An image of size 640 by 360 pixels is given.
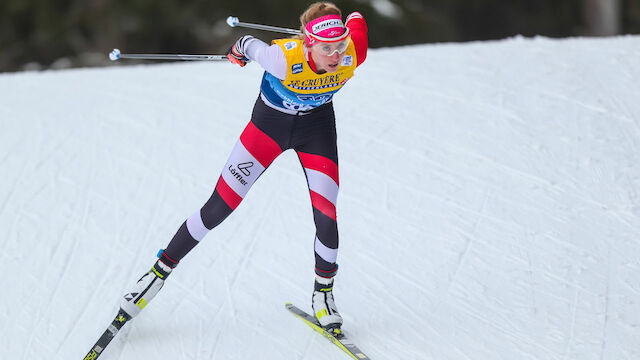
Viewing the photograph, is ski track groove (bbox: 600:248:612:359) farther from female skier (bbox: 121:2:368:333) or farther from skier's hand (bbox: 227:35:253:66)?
skier's hand (bbox: 227:35:253:66)

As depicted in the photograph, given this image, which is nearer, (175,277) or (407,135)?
(175,277)

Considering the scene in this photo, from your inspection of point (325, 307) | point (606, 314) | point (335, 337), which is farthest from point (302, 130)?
point (606, 314)

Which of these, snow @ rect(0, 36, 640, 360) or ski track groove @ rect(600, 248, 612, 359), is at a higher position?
snow @ rect(0, 36, 640, 360)

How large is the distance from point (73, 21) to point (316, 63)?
36.5 feet

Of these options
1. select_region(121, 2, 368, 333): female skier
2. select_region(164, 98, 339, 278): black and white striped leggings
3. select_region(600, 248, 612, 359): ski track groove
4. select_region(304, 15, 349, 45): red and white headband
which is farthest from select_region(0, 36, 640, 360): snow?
select_region(304, 15, 349, 45): red and white headband

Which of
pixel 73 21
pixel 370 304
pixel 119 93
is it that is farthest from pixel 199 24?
pixel 370 304

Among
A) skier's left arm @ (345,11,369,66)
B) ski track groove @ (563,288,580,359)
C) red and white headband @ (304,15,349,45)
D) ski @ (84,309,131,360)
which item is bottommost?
ski track groove @ (563,288,580,359)

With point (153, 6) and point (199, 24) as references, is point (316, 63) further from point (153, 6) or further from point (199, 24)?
point (199, 24)

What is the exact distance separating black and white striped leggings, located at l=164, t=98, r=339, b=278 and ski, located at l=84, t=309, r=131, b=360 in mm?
510

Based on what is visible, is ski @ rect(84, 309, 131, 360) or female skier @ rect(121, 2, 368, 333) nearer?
female skier @ rect(121, 2, 368, 333)

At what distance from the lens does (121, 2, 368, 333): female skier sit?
3100 millimetres

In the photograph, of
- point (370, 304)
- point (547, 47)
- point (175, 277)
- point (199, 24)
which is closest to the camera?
point (370, 304)

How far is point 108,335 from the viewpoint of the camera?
11.5 ft

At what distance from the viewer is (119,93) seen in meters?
7.25
